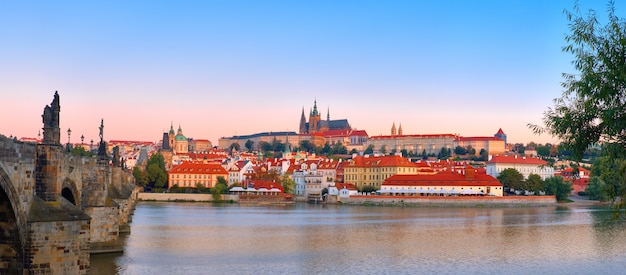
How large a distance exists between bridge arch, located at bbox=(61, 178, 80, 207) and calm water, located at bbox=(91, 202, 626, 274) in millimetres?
2172

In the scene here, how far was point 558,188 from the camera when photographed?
90.8 meters

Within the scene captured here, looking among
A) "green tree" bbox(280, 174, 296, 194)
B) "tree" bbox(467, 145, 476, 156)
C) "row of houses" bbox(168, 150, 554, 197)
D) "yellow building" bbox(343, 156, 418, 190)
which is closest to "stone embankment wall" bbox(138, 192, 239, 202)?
"row of houses" bbox(168, 150, 554, 197)

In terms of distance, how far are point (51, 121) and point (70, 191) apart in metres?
3.24

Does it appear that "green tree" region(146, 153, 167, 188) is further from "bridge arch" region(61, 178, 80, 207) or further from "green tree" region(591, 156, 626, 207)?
"green tree" region(591, 156, 626, 207)

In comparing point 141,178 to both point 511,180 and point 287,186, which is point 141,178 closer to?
point 287,186

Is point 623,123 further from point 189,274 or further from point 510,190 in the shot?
point 510,190

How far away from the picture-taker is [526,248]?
1270 inches

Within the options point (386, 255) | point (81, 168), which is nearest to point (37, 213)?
point (81, 168)

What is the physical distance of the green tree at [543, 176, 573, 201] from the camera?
A: 90.6m

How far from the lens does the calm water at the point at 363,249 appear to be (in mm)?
24797

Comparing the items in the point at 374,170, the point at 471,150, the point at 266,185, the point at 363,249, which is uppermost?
the point at 471,150

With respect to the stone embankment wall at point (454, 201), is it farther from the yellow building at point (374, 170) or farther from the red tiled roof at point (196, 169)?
the red tiled roof at point (196, 169)

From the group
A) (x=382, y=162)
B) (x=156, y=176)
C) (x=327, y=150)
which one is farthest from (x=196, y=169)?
(x=327, y=150)

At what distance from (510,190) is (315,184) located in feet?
86.7
